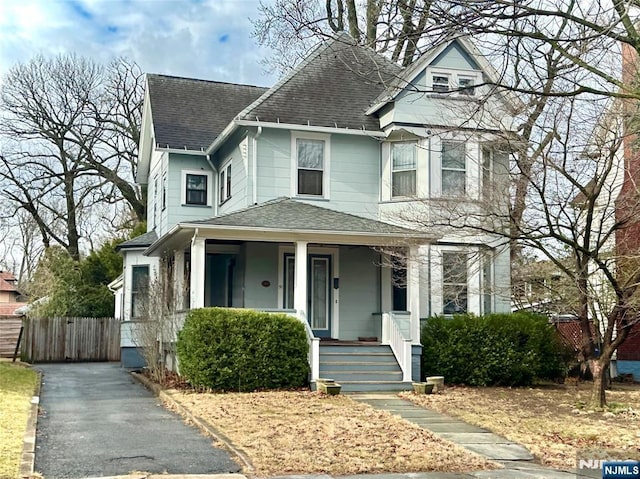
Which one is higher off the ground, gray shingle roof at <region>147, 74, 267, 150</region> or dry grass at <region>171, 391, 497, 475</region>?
gray shingle roof at <region>147, 74, 267, 150</region>

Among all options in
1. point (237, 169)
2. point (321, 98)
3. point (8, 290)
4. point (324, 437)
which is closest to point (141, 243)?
point (237, 169)

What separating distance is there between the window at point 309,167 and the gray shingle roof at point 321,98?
570mm

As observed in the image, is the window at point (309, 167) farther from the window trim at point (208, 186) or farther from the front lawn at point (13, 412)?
the front lawn at point (13, 412)

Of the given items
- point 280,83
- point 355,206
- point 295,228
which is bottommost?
point 295,228

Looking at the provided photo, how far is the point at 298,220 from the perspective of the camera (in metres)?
16.0

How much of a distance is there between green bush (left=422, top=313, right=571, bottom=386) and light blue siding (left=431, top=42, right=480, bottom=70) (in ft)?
20.6

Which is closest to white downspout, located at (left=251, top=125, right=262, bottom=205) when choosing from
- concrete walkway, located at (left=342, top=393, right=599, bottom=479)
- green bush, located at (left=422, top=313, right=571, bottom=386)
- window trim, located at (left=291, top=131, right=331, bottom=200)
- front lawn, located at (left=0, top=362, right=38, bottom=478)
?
window trim, located at (left=291, top=131, right=331, bottom=200)

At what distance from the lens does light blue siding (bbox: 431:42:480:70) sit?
18219 millimetres

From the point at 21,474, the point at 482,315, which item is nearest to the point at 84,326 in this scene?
the point at 482,315

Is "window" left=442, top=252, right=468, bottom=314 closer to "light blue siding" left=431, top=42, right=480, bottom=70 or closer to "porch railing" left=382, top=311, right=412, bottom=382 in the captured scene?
"porch railing" left=382, top=311, right=412, bottom=382

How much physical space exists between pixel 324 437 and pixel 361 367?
605cm

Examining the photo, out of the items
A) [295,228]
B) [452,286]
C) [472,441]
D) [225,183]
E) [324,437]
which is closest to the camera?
[324,437]

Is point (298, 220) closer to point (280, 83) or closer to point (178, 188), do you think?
point (280, 83)

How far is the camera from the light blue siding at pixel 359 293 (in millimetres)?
18031
